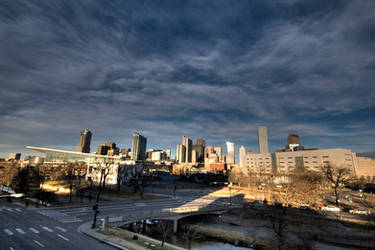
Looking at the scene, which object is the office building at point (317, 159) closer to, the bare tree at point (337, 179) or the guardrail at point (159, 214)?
the bare tree at point (337, 179)

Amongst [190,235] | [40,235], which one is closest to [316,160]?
[190,235]

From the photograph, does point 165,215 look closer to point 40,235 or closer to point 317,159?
point 40,235

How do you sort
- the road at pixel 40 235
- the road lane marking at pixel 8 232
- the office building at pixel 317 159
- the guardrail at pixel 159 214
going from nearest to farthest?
the road at pixel 40 235, the road lane marking at pixel 8 232, the guardrail at pixel 159 214, the office building at pixel 317 159

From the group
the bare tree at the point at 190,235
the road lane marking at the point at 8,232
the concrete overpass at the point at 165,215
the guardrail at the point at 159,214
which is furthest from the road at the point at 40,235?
the bare tree at the point at 190,235

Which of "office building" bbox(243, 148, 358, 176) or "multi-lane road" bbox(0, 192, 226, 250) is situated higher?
"office building" bbox(243, 148, 358, 176)

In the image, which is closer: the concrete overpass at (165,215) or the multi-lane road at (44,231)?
the multi-lane road at (44,231)

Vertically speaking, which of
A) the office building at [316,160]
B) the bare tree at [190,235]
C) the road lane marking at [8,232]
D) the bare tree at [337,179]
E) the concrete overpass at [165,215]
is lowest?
the bare tree at [190,235]

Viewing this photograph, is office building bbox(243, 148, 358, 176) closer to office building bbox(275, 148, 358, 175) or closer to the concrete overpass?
office building bbox(275, 148, 358, 175)

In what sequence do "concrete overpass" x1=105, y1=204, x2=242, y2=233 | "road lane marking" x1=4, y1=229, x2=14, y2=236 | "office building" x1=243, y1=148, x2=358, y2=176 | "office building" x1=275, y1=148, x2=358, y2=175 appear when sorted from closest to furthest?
"road lane marking" x1=4, y1=229, x2=14, y2=236, "concrete overpass" x1=105, y1=204, x2=242, y2=233, "office building" x1=243, y1=148, x2=358, y2=176, "office building" x1=275, y1=148, x2=358, y2=175

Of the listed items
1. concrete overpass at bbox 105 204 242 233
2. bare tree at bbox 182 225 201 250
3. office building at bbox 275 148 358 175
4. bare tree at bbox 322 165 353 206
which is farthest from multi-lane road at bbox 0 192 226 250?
office building at bbox 275 148 358 175

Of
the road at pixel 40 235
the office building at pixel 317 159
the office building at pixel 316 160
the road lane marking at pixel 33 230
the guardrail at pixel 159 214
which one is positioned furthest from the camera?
the office building at pixel 317 159

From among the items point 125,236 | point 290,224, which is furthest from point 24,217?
point 290,224

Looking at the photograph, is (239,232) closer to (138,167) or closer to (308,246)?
(308,246)

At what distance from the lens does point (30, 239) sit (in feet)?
77.4
